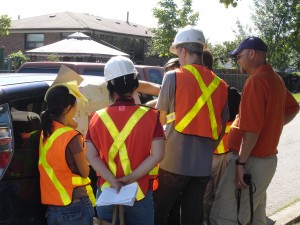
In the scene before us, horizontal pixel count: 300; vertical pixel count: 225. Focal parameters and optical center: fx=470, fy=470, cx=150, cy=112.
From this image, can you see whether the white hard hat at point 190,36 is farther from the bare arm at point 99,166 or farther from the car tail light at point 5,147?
the car tail light at point 5,147

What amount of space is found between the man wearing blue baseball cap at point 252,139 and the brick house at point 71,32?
33258mm

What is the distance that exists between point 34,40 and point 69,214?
1547 inches

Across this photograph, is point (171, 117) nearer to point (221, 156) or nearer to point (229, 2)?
point (221, 156)

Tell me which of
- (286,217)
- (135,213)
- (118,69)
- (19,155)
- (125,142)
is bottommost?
(286,217)

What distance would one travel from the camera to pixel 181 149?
12.1 feet

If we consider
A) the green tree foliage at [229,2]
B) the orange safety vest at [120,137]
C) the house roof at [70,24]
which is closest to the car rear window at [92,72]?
the green tree foliage at [229,2]

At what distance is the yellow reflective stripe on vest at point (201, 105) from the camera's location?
3.71 m

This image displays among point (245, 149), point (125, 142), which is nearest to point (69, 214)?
point (125, 142)

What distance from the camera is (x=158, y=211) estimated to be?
3.83 m

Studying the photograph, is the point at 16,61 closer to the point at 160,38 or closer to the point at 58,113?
the point at 160,38

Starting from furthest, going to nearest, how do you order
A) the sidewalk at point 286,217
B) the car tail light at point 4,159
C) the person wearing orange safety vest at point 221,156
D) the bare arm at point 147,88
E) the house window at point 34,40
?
the house window at point 34,40 < the sidewalk at point 286,217 < the person wearing orange safety vest at point 221,156 < the bare arm at point 147,88 < the car tail light at point 4,159

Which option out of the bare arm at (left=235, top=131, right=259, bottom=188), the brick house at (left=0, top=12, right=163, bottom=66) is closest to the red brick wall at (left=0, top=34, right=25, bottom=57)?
the brick house at (left=0, top=12, right=163, bottom=66)

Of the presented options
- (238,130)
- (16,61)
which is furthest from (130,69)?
(16,61)

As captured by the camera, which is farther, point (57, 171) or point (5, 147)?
point (57, 171)
